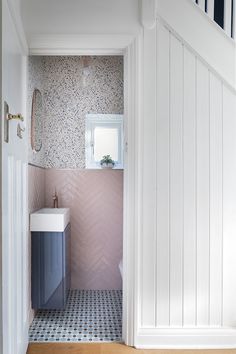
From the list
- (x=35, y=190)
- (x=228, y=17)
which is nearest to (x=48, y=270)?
(x=35, y=190)

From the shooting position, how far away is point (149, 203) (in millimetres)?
2111

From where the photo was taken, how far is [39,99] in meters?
2.96

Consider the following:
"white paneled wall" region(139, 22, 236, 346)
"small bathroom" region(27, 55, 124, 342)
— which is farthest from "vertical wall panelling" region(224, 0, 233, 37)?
"small bathroom" region(27, 55, 124, 342)

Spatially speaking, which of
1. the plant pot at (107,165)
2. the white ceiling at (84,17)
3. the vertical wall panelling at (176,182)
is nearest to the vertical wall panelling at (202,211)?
the vertical wall panelling at (176,182)

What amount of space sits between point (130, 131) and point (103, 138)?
3.91 feet

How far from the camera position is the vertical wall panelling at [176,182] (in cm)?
212

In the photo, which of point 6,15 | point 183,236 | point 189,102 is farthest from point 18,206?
point 189,102

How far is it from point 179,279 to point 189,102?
47.9 inches

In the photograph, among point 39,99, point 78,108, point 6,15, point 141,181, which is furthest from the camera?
point 78,108

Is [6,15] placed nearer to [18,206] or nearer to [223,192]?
[18,206]

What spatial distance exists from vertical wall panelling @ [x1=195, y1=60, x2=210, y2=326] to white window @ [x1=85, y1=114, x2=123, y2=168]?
1.22m

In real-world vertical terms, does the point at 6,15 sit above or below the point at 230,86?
above

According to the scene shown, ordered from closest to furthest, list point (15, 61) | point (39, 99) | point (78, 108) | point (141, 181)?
point (15, 61)
point (141, 181)
point (39, 99)
point (78, 108)

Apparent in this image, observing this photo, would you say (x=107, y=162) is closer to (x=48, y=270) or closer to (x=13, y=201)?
(x=48, y=270)
